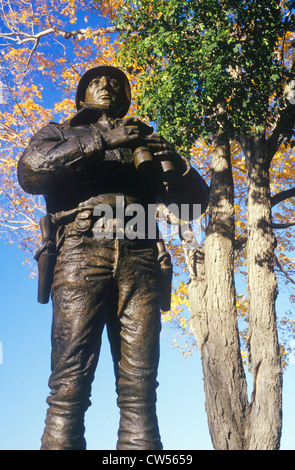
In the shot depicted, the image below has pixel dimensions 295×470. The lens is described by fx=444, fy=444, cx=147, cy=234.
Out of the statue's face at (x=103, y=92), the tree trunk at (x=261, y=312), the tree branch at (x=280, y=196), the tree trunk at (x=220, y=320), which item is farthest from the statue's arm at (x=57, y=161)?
the tree branch at (x=280, y=196)

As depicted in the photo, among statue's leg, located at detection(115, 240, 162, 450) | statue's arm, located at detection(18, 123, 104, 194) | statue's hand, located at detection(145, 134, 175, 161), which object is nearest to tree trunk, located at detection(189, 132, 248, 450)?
statue's leg, located at detection(115, 240, 162, 450)

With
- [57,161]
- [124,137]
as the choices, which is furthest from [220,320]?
[57,161]

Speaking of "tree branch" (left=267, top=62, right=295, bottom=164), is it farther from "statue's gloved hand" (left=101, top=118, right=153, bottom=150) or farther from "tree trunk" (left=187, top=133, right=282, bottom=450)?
"statue's gloved hand" (left=101, top=118, right=153, bottom=150)

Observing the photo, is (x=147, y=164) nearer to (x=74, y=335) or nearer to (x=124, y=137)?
(x=124, y=137)

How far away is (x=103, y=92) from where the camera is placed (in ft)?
11.8

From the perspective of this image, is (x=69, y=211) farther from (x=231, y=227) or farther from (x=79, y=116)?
(x=231, y=227)

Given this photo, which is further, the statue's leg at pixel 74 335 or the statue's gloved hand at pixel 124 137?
the statue's gloved hand at pixel 124 137

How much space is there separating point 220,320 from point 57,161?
4.83 metres

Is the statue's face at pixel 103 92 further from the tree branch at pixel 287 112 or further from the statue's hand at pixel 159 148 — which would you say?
the tree branch at pixel 287 112

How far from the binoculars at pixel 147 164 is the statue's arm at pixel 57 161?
0.25 meters

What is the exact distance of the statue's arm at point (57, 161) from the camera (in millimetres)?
2973

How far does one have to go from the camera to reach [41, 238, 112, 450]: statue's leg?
8.66ft

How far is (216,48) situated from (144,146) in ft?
15.2

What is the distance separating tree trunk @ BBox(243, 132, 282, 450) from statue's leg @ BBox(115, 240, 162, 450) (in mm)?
4088
